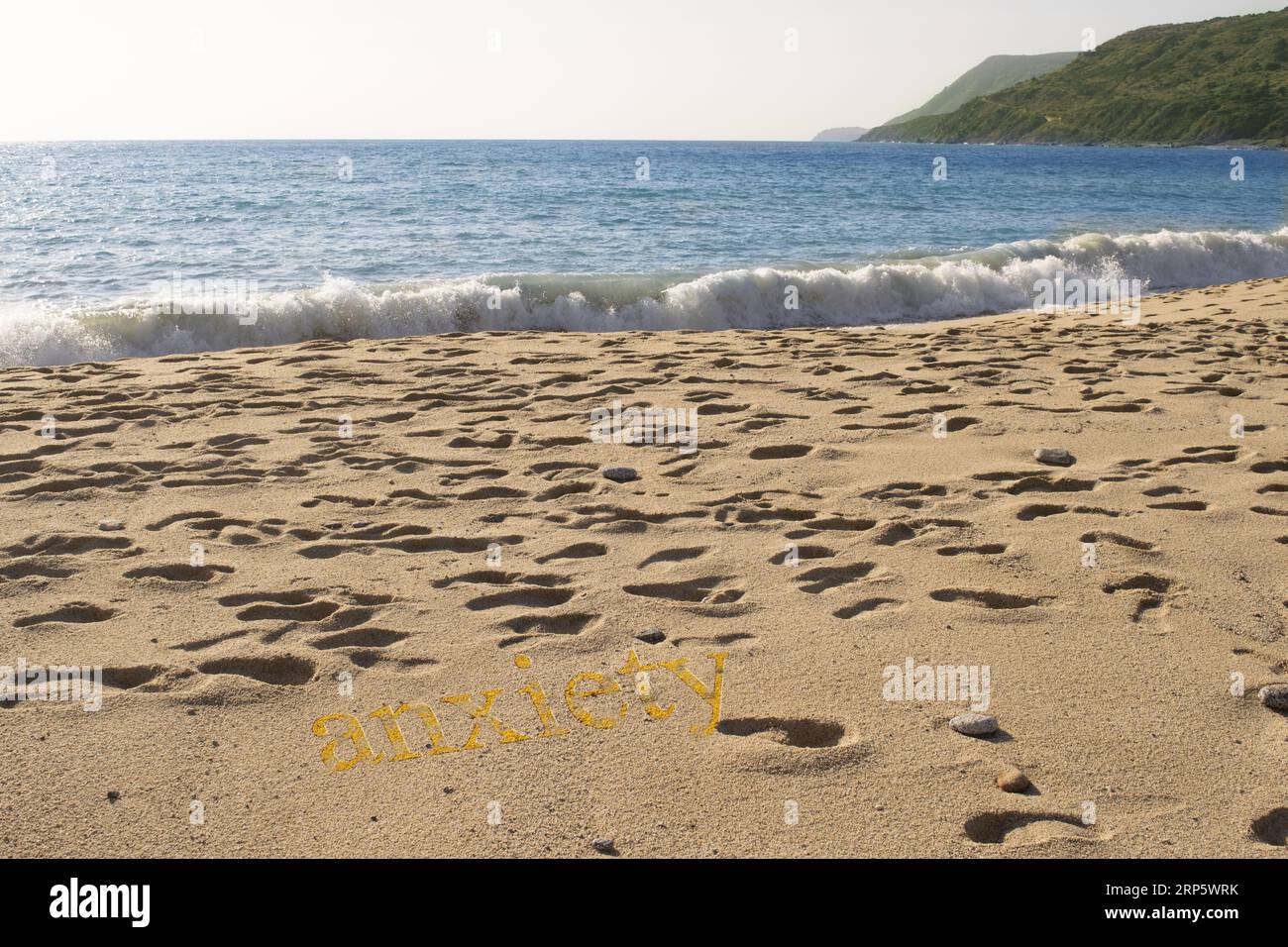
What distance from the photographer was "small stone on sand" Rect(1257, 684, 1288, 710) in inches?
123

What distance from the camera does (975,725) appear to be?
118 inches

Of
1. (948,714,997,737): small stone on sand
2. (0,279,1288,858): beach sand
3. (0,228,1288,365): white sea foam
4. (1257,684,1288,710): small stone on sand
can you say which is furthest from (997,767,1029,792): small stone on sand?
(0,228,1288,365): white sea foam

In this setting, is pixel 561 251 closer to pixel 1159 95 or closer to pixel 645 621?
pixel 645 621

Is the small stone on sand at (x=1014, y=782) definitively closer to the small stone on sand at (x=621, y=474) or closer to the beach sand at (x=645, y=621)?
the beach sand at (x=645, y=621)

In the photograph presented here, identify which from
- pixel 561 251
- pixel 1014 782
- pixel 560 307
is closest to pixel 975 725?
pixel 1014 782

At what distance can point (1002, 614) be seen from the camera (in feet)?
12.2

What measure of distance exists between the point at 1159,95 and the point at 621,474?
10222 centimetres

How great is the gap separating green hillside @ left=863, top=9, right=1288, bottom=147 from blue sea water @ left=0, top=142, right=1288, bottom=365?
56.1m

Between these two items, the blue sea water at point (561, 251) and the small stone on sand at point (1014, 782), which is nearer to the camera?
the small stone on sand at point (1014, 782)

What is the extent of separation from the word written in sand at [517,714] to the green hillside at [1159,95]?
8882 cm

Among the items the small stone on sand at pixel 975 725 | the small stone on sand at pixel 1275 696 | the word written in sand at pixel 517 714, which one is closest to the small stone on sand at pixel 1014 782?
the small stone on sand at pixel 975 725

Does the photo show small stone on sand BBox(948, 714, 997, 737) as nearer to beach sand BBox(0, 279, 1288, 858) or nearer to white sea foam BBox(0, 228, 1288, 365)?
beach sand BBox(0, 279, 1288, 858)

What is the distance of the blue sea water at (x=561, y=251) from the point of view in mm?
10914

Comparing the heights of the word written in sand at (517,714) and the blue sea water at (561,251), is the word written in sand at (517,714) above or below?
below
